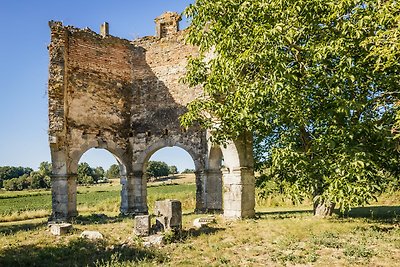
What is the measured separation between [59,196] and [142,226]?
6.62 m

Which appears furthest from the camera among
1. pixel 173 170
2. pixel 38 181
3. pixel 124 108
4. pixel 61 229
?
pixel 173 170

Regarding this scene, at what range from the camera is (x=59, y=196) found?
14.7 meters

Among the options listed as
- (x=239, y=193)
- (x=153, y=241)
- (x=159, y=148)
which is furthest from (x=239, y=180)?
(x=159, y=148)

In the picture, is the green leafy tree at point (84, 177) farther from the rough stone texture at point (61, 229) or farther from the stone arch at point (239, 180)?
the stone arch at point (239, 180)

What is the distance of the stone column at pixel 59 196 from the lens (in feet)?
47.7

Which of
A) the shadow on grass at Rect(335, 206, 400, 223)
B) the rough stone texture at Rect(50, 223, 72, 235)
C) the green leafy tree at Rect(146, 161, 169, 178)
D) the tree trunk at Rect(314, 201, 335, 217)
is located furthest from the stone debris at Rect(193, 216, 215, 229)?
the green leafy tree at Rect(146, 161, 169, 178)

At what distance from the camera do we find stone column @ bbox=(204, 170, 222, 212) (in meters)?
16.3

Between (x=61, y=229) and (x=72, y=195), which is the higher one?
(x=72, y=195)

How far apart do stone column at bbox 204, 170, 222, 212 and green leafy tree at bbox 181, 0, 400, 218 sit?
7301 mm

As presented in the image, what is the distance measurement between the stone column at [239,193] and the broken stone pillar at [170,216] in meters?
2.44

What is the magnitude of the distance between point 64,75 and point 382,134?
43.0 ft

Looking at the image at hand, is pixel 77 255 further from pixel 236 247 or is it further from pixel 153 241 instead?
pixel 236 247

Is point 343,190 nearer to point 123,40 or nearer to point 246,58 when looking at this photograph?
point 246,58

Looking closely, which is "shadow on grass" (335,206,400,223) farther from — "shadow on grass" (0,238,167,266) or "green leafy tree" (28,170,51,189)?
"green leafy tree" (28,170,51,189)
